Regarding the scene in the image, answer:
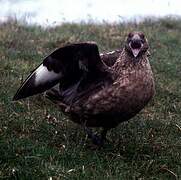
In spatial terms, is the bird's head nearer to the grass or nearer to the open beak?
the open beak

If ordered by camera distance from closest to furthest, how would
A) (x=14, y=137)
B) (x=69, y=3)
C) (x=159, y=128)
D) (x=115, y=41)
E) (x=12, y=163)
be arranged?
1. (x=12, y=163)
2. (x=14, y=137)
3. (x=159, y=128)
4. (x=115, y=41)
5. (x=69, y=3)

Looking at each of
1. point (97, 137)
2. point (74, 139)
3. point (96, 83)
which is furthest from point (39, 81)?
point (97, 137)

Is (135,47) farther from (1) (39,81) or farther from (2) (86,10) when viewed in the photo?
(2) (86,10)

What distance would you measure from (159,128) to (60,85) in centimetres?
120

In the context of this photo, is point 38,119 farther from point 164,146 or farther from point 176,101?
point 176,101

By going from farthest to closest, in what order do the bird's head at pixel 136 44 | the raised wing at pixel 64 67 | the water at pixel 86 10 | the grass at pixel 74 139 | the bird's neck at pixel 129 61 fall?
the water at pixel 86 10 < the bird's neck at pixel 129 61 < the bird's head at pixel 136 44 < the raised wing at pixel 64 67 < the grass at pixel 74 139

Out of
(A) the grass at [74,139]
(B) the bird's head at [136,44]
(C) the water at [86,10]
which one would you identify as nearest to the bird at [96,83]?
(B) the bird's head at [136,44]

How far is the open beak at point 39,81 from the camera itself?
6.10 metres

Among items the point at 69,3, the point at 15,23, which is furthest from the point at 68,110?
the point at 69,3

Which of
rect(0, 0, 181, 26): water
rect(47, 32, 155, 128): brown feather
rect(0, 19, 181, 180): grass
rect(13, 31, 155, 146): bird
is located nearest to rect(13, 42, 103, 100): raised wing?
rect(13, 31, 155, 146): bird

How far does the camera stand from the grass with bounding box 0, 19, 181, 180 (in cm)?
539

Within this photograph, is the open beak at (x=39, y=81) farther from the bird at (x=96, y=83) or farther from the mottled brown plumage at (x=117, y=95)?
the mottled brown plumage at (x=117, y=95)

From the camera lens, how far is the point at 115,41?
1099 centimetres

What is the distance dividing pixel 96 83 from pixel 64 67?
1.07 feet
